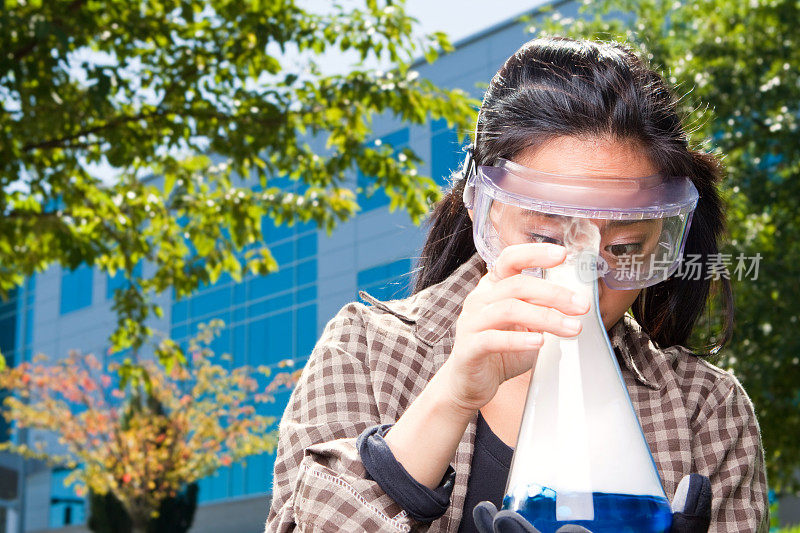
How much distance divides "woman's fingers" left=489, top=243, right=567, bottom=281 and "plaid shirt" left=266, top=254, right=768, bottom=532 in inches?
13.9

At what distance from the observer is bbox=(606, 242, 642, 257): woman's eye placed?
1.08 metres

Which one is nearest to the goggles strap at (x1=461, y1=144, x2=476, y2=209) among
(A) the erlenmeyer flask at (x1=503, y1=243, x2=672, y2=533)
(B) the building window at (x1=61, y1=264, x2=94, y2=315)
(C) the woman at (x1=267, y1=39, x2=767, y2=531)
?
(C) the woman at (x1=267, y1=39, x2=767, y2=531)

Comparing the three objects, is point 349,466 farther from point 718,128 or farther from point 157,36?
point 718,128

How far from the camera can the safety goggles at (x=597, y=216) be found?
1035 millimetres

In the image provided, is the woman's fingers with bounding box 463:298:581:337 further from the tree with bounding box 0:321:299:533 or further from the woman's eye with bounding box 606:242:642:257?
the tree with bounding box 0:321:299:533

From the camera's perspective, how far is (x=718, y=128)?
8.84 m

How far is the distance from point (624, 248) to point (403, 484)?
37 centimetres

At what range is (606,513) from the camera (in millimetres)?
855

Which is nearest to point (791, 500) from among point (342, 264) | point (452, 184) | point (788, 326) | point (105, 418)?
point (788, 326)

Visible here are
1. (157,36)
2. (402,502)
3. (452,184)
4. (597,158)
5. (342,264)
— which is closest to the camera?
(402,502)

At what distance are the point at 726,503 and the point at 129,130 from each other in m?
5.42

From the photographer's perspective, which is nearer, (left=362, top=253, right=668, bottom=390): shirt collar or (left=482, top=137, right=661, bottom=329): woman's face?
(left=482, top=137, right=661, bottom=329): woman's face

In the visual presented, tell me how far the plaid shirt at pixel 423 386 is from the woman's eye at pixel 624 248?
42 centimetres

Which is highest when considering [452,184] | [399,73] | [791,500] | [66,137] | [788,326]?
[399,73]
